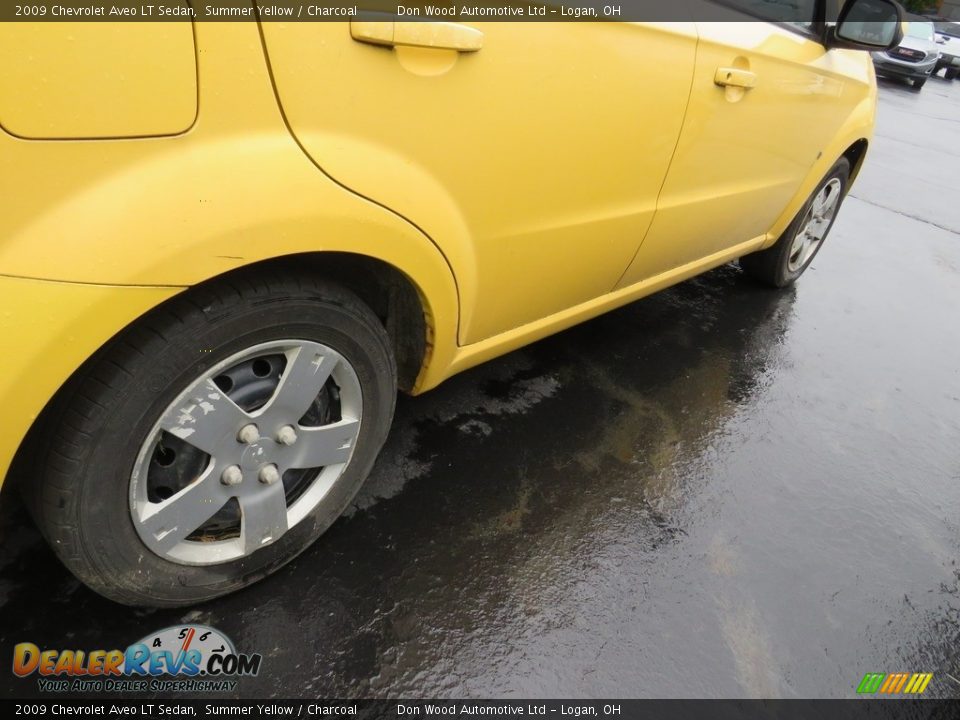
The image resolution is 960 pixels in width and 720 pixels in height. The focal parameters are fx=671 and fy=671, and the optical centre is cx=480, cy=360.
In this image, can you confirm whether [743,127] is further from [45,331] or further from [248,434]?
[45,331]

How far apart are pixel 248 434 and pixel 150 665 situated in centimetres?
60

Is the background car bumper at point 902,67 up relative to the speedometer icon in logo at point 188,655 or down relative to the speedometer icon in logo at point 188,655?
down

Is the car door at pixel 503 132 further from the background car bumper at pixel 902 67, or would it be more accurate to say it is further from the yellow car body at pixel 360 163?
the background car bumper at pixel 902 67

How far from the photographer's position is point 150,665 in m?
1.55

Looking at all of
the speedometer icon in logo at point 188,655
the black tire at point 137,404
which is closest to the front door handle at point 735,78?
the black tire at point 137,404

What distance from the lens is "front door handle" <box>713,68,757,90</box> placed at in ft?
7.11

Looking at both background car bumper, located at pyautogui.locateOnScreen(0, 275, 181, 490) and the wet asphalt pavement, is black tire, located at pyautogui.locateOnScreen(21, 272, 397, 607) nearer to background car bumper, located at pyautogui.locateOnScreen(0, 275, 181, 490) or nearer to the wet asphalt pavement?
background car bumper, located at pyautogui.locateOnScreen(0, 275, 181, 490)

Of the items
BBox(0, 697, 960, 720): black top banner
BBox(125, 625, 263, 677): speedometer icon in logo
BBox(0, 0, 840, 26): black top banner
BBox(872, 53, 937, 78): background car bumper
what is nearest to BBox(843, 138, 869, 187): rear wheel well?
BBox(0, 0, 840, 26): black top banner

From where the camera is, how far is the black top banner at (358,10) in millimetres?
960

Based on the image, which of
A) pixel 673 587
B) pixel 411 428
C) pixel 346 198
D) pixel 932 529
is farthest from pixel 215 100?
pixel 932 529

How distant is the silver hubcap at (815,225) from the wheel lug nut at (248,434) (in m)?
3.27

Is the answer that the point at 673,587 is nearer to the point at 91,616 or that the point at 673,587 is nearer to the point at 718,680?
the point at 718,680

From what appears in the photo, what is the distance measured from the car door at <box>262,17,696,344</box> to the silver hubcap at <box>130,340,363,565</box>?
42cm

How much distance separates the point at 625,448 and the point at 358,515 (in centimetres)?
105
